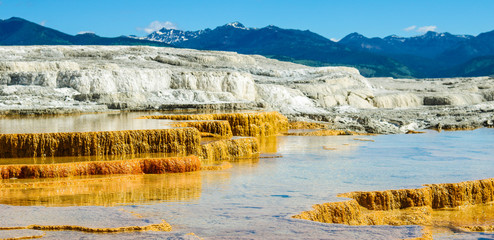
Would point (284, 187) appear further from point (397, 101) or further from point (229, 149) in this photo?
point (397, 101)

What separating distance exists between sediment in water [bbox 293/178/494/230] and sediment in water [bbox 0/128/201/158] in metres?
5.33

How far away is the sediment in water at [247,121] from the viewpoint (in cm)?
2138

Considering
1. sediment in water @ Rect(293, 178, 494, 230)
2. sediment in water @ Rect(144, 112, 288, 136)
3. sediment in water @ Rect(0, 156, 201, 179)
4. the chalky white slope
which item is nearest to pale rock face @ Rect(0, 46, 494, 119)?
the chalky white slope

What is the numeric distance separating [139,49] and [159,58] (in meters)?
6.58

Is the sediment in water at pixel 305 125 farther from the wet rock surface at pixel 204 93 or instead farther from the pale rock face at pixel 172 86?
the pale rock face at pixel 172 86

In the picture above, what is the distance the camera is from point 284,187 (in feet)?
40.7

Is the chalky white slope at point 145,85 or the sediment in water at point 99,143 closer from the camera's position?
the sediment in water at point 99,143

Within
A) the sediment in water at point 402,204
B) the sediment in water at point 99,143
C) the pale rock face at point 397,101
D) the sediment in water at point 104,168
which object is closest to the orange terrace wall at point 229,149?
the sediment in water at point 99,143

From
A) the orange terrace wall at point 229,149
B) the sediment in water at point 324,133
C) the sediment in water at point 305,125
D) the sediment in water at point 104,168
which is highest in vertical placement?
the sediment in water at point 305,125

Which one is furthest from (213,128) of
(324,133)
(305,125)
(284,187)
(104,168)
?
(305,125)

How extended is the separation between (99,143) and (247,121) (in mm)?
8959

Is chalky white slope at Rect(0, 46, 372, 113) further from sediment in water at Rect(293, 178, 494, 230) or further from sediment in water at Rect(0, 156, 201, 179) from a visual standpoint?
sediment in water at Rect(293, 178, 494, 230)

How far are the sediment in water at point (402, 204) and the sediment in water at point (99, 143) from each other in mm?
5333

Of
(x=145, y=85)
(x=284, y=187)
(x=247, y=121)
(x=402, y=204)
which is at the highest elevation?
(x=145, y=85)
